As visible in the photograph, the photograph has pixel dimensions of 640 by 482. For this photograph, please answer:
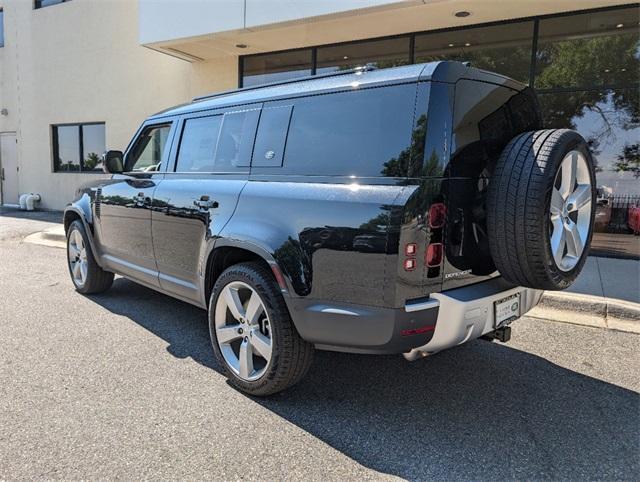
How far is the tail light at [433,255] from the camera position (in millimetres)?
2498

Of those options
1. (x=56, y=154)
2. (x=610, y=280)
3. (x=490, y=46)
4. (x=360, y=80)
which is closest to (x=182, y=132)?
(x=360, y=80)

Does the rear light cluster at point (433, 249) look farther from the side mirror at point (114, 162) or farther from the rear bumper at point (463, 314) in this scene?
the side mirror at point (114, 162)

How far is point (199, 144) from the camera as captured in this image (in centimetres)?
391

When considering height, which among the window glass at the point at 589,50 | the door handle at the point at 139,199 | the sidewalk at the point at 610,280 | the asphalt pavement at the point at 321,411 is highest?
the window glass at the point at 589,50

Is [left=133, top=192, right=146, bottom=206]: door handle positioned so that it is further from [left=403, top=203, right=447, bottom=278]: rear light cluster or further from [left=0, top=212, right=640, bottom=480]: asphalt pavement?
[left=403, top=203, right=447, bottom=278]: rear light cluster

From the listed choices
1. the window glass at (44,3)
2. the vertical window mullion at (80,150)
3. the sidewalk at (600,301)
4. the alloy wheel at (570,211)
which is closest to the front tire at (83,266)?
the alloy wheel at (570,211)

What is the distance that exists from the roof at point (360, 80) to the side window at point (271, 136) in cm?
10

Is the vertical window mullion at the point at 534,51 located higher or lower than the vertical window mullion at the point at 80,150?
higher

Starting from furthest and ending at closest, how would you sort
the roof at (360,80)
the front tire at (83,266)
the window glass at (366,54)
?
the window glass at (366,54) < the front tire at (83,266) < the roof at (360,80)

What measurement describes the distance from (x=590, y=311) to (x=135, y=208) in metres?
4.61

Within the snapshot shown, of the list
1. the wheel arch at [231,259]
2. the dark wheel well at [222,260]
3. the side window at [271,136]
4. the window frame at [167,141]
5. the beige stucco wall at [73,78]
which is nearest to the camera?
the wheel arch at [231,259]

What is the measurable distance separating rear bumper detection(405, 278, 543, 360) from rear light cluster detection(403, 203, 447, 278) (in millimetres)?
162

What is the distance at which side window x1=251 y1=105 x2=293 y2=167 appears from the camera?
10.3 feet

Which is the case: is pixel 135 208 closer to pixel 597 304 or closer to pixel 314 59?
pixel 597 304
